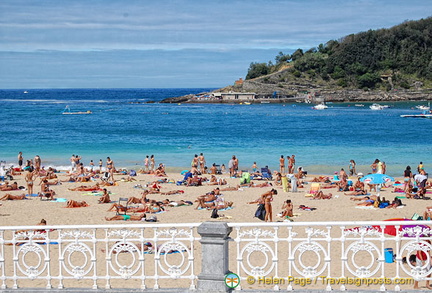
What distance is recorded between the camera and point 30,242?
7.07 metres

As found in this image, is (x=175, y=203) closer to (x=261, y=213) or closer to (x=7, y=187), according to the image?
(x=261, y=213)

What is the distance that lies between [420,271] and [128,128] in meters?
62.6

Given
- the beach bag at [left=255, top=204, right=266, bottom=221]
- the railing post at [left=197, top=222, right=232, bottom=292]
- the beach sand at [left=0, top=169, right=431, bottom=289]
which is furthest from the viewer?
the beach sand at [left=0, top=169, right=431, bottom=289]

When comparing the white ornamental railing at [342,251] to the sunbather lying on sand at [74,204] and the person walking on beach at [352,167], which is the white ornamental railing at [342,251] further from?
the person walking on beach at [352,167]

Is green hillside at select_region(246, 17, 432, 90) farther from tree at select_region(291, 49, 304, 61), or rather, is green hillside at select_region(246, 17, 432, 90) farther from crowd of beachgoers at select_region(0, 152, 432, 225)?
crowd of beachgoers at select_region(0, 152, 432, 225)

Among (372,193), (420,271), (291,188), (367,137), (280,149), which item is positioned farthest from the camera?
(367,137)

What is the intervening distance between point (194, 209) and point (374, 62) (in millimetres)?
140557

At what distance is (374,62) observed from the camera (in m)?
150

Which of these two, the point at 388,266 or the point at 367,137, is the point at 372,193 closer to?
the point at 388,266

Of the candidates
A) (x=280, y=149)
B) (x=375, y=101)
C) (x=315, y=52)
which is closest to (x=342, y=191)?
(x=280, y=149)

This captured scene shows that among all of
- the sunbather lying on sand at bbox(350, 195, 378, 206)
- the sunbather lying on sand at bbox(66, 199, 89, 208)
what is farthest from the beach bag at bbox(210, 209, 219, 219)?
the sunbather lying on sand at bbox(350, 195, 378, 206)

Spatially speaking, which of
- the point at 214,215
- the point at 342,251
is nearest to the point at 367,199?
the point at 214,215

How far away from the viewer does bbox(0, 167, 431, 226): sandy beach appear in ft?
57.5

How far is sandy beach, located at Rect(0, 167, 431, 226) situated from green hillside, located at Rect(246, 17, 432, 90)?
403ft
